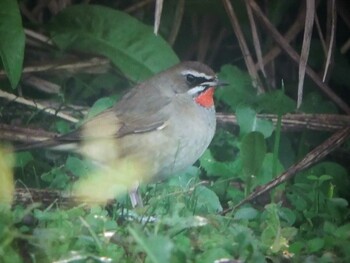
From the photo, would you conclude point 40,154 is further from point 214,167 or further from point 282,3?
point 282,3

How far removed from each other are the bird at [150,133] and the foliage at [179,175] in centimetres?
12

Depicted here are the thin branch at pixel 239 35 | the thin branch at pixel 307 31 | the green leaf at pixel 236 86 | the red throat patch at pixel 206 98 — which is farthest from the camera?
the green leaf at pixel 236 86

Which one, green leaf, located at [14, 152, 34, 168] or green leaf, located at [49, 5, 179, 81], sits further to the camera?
green leaf, located at [49, 5, 179, 81]

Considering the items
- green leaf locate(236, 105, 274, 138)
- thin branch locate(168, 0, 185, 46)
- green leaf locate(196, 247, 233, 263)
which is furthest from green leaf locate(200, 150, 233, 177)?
green leaf locate(196, 247, 233, 263)

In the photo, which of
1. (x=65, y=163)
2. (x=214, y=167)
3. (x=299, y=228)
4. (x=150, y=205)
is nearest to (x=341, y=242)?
(x=299, y=228)

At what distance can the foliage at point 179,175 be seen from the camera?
200 inches

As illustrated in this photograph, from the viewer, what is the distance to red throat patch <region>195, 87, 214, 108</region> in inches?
277

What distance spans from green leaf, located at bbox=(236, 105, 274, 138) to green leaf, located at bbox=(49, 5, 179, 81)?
0.58 metres

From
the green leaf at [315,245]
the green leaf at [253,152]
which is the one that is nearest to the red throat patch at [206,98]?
the green leaf at [253,152]

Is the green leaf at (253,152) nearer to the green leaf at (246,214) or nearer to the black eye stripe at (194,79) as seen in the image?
the green leaf at (246,214)

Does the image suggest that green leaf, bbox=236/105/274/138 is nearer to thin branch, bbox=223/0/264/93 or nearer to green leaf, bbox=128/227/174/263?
thin branch, bbox=223/0/264/93

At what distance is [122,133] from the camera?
680 cm

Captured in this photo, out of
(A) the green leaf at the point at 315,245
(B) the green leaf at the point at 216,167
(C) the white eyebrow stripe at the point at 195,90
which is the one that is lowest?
(B) the green leaf at the point at 216,167

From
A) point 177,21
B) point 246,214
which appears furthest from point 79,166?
point 177,21
